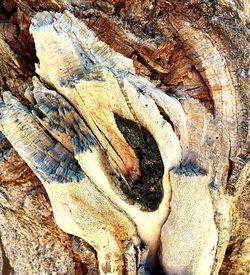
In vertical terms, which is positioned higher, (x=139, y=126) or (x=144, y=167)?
(x=139, y=126)

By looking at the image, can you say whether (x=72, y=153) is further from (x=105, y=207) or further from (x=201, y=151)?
(x=201, y=151)

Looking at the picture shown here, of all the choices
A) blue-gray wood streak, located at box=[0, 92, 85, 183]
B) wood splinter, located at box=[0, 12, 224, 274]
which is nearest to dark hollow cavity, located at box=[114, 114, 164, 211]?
wood splinter, located at box=[0, 12, 224, 274]

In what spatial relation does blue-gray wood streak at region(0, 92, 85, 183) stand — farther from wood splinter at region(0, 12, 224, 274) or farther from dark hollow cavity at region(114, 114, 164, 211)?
dark hollow cavity at region(114, 114, 164, 211)

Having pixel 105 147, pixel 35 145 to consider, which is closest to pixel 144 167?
pixel 105 147

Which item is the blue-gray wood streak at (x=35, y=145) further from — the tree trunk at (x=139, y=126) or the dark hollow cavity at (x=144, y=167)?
the dark hollow cavity at (x=144, y=167)

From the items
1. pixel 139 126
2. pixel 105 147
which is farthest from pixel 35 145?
pixel 139 126

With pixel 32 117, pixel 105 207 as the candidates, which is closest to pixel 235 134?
pixel 105 207

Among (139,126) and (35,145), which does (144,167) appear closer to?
(139,126)
